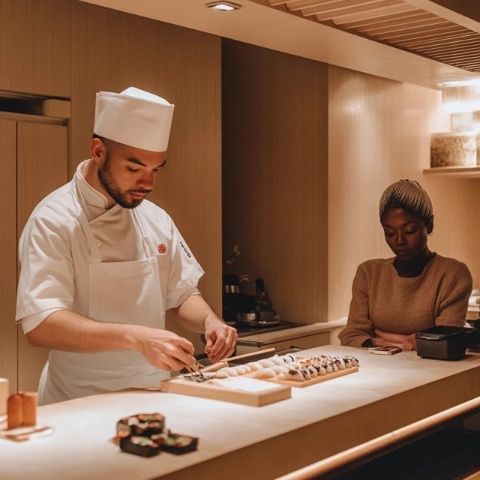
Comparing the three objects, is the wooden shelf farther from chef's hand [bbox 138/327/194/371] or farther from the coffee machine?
chef's hand [bbox 138/327/194/371]

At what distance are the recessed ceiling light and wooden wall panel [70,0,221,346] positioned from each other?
1.02 m

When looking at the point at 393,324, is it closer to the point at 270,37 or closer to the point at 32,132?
the point at 270,37

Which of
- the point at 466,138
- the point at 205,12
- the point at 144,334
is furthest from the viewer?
the point at 466,138

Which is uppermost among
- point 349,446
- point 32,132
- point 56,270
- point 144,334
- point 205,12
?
point 205,12

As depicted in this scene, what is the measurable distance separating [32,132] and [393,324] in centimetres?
174

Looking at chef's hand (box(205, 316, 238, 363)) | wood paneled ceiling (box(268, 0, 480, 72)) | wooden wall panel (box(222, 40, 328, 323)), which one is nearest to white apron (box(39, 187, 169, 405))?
chef's hand (box(205, 316, 238, 363))

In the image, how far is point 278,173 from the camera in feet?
17.4

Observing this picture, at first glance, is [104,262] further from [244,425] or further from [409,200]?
[409,200]

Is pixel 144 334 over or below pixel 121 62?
below

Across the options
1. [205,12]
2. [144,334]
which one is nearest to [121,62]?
[205,12]

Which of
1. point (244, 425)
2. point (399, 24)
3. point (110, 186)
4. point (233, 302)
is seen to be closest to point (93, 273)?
point (110, 186)

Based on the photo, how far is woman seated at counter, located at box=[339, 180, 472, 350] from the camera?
3053 millimetres

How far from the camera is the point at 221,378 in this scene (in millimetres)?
2166

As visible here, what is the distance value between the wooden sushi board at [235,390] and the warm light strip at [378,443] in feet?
0.68
